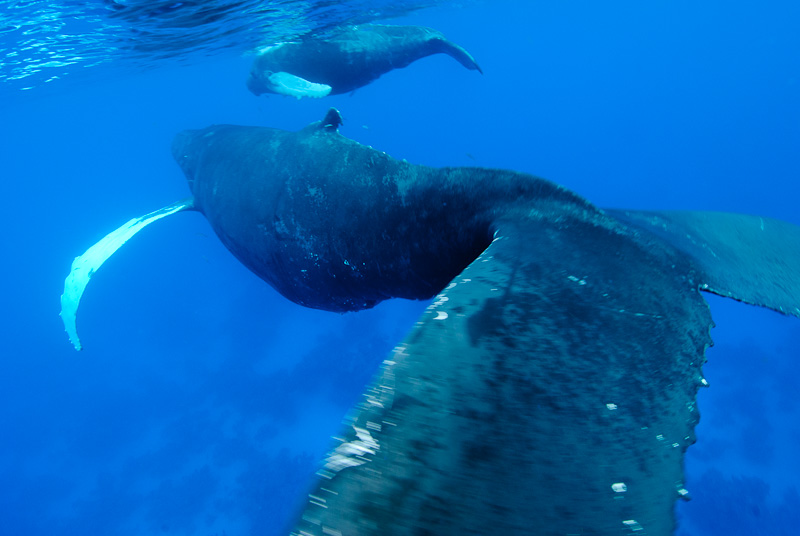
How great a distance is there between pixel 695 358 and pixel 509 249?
790mm

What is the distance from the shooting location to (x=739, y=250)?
2535 mm

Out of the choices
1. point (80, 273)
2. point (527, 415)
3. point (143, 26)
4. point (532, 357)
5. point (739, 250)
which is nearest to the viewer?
point (527, 415)

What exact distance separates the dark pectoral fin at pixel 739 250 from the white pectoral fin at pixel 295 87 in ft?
16.2

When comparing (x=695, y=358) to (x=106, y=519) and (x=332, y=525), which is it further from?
(x=106, y=519)

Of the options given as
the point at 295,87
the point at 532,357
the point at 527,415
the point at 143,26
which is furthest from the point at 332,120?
the point at 143,26

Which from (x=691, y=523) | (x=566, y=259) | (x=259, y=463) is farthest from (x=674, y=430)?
(x=259, y=463)

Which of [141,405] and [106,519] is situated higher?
[141,405]

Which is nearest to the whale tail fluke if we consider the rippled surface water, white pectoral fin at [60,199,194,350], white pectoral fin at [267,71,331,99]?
white pectoral fin at [267,71,331,99]

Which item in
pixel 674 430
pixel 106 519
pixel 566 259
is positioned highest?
pixel 566 259

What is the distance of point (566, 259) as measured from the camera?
Result: 183cm

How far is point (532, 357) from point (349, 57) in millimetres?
7530

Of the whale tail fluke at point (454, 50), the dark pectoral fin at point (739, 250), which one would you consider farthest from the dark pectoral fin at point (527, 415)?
the whale tail fluke at point (454, 50)

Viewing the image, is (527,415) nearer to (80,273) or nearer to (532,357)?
(532,357)

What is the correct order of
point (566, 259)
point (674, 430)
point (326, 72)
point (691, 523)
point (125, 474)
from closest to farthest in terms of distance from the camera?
point (674, 430) → point (566, 259) → point (326, 72) → point (691, 523) → point (125, 474)
